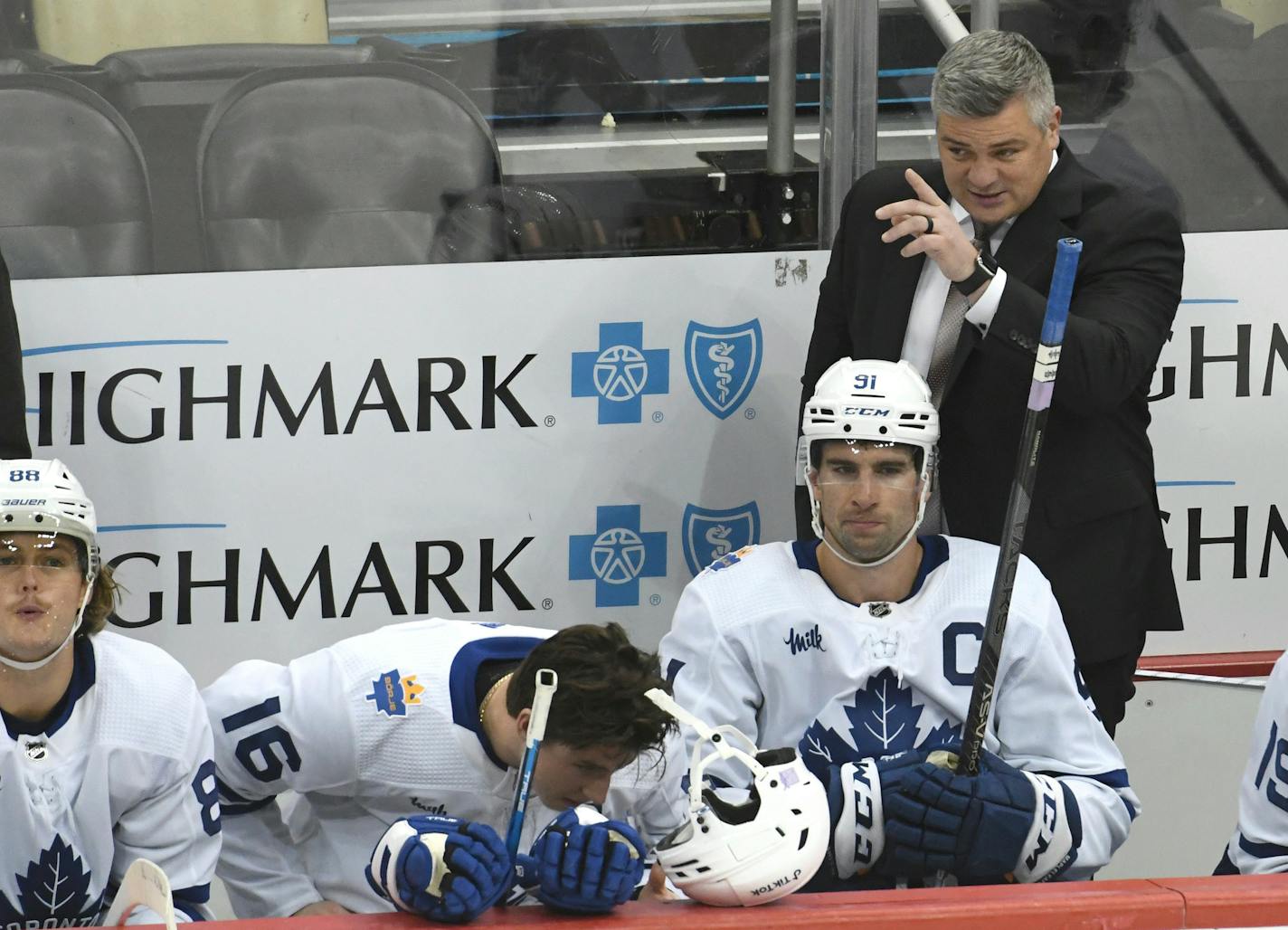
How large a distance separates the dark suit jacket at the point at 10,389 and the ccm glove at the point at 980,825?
154cm

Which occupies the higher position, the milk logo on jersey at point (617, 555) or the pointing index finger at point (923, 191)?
the pointing index finger at point (923, 191)

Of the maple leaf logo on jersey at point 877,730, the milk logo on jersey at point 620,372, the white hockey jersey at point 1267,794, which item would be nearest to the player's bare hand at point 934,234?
the maple leaf logo on jersey at point 877,730

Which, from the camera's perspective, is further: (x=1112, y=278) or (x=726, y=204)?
(x=726, y=204)

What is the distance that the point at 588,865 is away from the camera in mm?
1940

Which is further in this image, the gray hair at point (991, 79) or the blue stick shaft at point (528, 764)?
the gray hair at point (991, 79)

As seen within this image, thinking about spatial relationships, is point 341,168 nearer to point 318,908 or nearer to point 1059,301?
point 318,908

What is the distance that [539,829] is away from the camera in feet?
8.96

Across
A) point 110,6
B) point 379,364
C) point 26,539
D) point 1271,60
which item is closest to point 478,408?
A: point 379,364

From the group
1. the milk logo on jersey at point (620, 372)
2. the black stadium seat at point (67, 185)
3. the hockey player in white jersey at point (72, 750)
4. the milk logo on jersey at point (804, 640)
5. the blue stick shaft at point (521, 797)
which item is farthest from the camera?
the milk logo on jersey at point (620, 372)

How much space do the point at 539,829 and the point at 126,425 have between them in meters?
1.27

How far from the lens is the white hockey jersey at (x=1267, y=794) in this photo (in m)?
2.57

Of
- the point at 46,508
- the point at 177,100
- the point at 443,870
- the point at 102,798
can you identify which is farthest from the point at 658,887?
the point at 177,100

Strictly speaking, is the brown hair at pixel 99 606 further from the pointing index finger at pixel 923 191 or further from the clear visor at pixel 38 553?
the pointing index finger at pixel 923 191

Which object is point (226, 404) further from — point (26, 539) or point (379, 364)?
point (26, 539)
